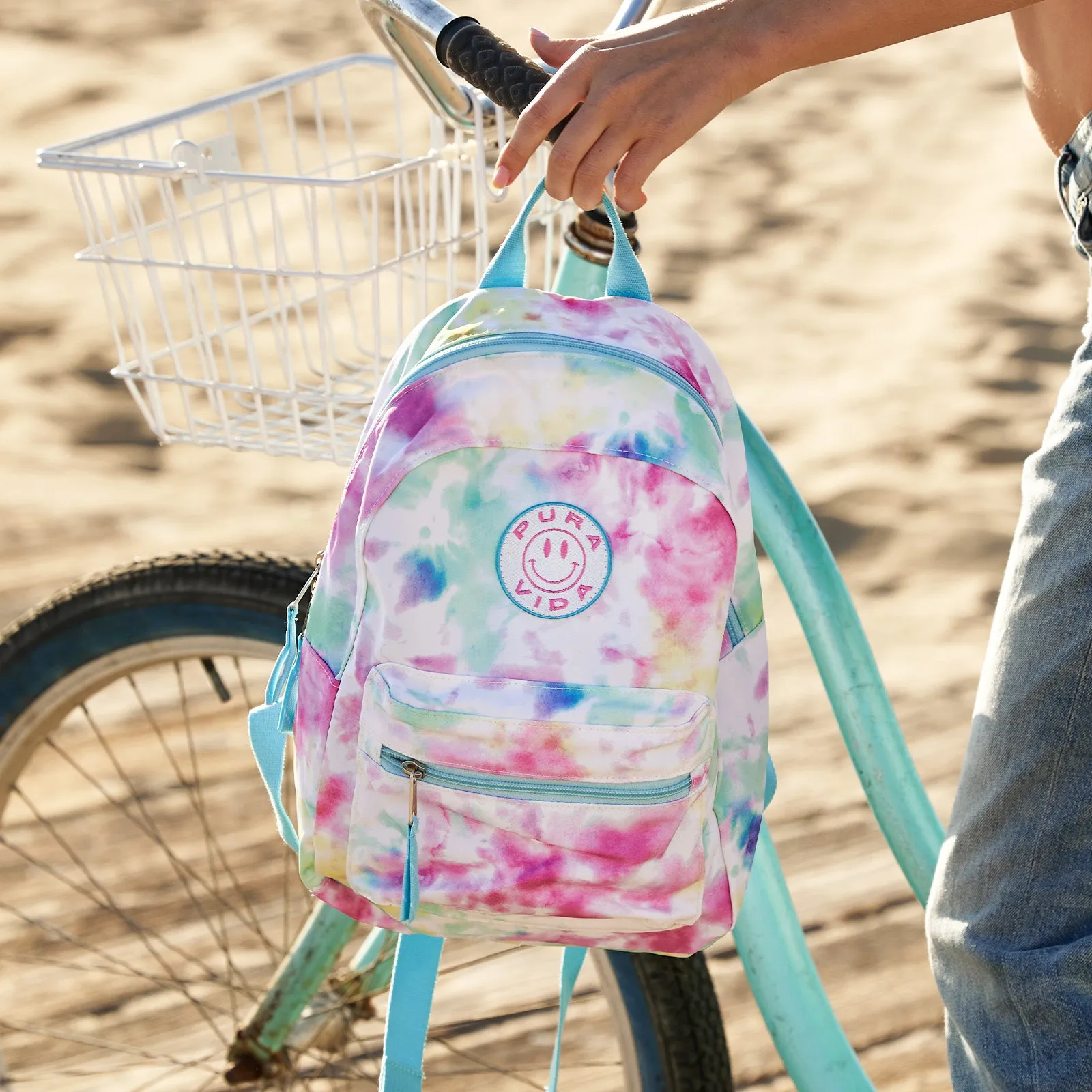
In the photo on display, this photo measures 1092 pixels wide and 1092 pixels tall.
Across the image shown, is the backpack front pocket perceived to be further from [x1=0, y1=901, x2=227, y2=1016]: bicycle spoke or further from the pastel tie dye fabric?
[x1=0, y1=901, x2=227, y2=1016]: bicycle spoke

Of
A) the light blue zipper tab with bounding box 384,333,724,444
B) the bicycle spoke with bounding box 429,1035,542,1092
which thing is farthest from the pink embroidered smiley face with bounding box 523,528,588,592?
the bicycle spoke with bounding box 429,1035,542,1092

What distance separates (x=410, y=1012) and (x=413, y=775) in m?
0.18

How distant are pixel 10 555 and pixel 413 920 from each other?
1868mm

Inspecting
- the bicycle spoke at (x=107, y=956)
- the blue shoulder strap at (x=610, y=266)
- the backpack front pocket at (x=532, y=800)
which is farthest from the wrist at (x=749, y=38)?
the bicycle spoke at (x=107, y=956)

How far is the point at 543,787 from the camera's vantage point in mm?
757

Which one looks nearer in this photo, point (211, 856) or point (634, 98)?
point (634, 98)

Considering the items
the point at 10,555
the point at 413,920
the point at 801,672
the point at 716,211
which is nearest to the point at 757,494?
the point at 413,920

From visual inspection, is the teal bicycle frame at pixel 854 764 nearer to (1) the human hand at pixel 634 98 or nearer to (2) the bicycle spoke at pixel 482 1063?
(1) the human hand at pixel 634 98

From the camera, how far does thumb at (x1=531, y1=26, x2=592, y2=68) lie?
0.82 metres

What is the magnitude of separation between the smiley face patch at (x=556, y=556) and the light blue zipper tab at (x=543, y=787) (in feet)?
0.35

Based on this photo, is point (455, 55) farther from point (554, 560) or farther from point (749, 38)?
point (554, 560)

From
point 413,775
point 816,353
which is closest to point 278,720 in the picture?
point 413,775

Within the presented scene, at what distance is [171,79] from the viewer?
4.23 metres

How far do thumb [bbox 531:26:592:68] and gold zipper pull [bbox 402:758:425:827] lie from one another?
0.45 meters
